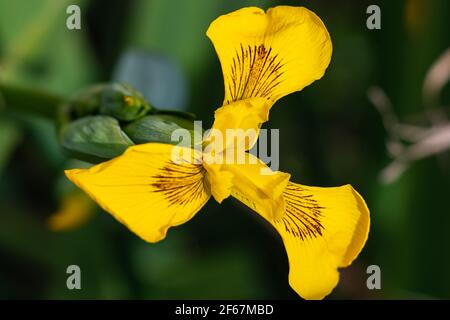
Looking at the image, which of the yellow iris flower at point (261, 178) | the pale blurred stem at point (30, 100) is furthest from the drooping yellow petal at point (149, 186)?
the pale blurred stem at point (30, 100)

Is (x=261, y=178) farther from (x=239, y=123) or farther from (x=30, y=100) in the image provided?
(x=30, y=100)

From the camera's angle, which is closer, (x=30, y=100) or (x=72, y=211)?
(x=30, y=100)

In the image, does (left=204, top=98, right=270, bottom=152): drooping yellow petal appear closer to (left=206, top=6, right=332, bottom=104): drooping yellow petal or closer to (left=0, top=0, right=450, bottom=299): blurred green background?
(left=206, top=6, right=332, bottom=104): drooping yellow petal

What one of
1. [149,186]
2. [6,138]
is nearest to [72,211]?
[6,138]

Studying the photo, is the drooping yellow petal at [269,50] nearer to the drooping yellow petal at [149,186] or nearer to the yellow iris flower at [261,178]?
the yellow iris flower at [261,178]

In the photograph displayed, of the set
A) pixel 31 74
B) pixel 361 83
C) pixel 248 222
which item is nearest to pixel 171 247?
pixel 248 222

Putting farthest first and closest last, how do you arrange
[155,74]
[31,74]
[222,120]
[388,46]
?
[388,46], [31,74], [155,74], [222,120]

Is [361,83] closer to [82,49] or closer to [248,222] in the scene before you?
[248,222]
